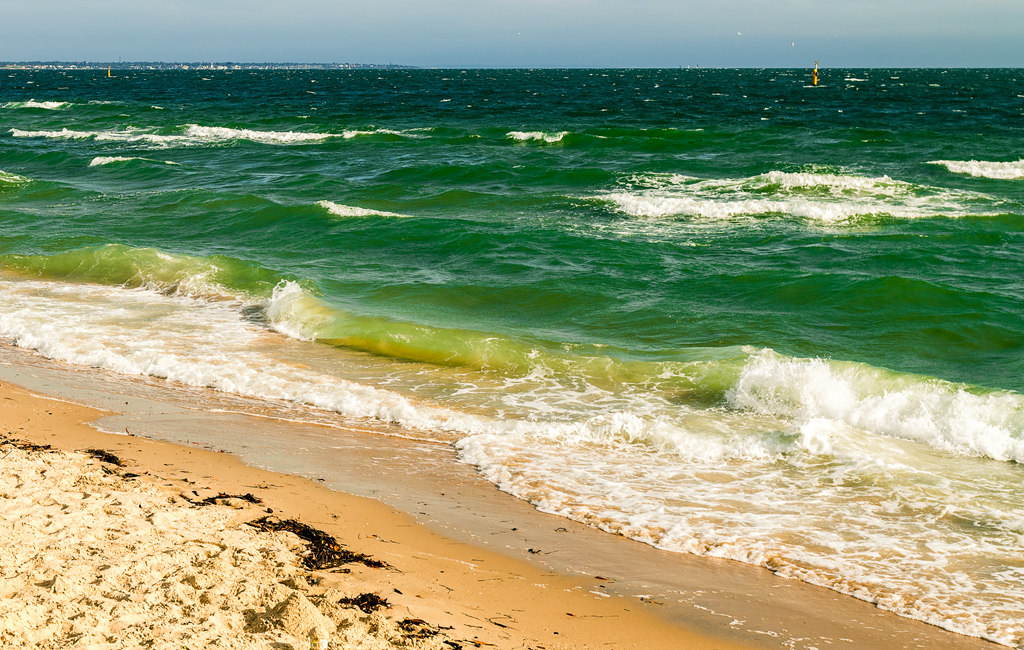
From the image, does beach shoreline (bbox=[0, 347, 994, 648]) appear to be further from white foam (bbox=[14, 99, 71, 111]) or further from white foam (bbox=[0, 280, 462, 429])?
white foam (bbox=[14, 99, 71, 111])

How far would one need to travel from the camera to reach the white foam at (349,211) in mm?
17859

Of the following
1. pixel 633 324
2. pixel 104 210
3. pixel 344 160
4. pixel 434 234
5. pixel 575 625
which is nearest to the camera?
pixel 575 625

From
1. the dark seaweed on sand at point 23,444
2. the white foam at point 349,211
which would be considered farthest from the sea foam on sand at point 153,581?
the white foam at point 349,211

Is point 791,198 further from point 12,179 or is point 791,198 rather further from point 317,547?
point 12,179

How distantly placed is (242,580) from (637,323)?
7.52 meters

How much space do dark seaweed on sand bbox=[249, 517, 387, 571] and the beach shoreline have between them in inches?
4.6

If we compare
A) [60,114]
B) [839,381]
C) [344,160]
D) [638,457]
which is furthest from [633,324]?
[60,114]

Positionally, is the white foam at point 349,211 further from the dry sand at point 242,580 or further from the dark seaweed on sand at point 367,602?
the dark seaweed on sand at point 367,602

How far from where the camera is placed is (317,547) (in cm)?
476

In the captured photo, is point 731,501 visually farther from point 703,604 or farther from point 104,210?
point 104,210

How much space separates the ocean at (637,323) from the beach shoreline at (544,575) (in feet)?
0.79

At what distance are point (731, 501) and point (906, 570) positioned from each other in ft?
4.10

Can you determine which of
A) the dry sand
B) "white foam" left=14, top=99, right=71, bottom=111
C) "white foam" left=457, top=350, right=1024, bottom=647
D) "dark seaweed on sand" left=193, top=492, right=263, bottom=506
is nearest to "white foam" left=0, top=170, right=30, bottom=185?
the dry sand

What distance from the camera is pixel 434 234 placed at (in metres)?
16.1
